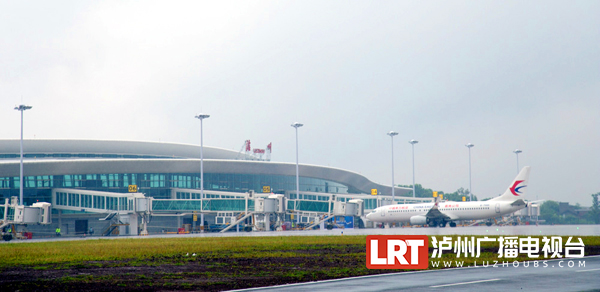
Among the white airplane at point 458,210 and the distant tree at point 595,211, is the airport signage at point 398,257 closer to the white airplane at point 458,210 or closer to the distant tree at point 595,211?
the white airplane at point 458,210

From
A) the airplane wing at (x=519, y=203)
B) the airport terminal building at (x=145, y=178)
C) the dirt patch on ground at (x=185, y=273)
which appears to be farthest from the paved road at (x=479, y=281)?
the airport terminal building at (x=145, y=178)

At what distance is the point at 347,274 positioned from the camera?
19.7 meters

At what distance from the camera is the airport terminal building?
9625 centimetres

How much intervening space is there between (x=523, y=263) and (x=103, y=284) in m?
13.2

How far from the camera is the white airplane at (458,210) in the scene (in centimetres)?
7631

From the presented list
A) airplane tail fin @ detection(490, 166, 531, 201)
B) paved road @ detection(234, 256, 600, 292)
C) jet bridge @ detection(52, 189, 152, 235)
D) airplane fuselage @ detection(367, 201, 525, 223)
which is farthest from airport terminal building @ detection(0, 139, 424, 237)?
paved road @ detection(234, 256, 600, 292)

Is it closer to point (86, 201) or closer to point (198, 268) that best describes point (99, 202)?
point (86, 201)

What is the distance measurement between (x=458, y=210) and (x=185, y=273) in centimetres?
6384

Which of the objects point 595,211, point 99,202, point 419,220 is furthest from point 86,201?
point 595,211

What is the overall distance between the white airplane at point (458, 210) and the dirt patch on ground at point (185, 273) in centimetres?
4970

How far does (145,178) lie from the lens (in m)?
116

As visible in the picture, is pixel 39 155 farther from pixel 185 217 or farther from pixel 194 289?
pixel 194 289

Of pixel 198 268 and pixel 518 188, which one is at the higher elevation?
pixel 518 188

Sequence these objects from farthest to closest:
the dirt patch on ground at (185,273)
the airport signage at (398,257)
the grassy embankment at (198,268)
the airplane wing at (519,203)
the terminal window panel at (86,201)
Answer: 1. the terminal window panel at (86,201)
2. the airplane wing at (519,203)
3. the airport signage at (398,257)
4. the grassy embankment at (198,268)
5. the dirt patch on ground at (185,273)
